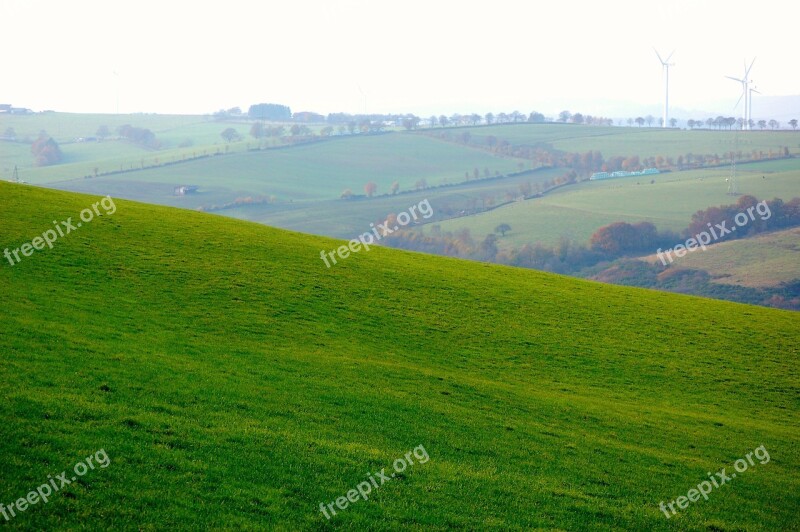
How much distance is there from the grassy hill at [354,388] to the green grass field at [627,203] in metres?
90.1

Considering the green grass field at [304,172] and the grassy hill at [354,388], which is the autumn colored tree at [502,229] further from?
the grassy hill at [354,388]

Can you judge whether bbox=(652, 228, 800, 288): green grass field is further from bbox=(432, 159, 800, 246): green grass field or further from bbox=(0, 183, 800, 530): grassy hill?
bbox=(0, 183, 800, 530): grassy hill

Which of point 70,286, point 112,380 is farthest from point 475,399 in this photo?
point 70,286

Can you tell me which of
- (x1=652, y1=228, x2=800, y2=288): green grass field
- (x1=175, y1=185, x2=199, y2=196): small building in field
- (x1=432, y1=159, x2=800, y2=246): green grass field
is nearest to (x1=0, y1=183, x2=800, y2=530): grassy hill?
(x1=652, y1=228, x2=800, y2=288): green grass field

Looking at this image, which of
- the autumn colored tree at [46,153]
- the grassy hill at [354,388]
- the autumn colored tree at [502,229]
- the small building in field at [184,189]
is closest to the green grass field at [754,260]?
the autumn colored tree at [502,229]

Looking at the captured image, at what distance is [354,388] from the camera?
18.6m

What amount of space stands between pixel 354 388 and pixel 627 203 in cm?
12926

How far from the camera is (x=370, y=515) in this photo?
39.3 ft

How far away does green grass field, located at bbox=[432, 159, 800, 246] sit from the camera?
125 metres

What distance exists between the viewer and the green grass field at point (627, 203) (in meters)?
125

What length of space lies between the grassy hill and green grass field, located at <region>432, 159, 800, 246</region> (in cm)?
9007

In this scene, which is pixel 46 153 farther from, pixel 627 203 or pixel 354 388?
pixel 354 388

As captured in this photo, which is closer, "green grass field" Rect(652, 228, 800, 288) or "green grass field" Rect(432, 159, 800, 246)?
"green grass field" Rect(652, 228, 800, 288)

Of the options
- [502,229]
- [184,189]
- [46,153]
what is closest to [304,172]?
[184,189]
